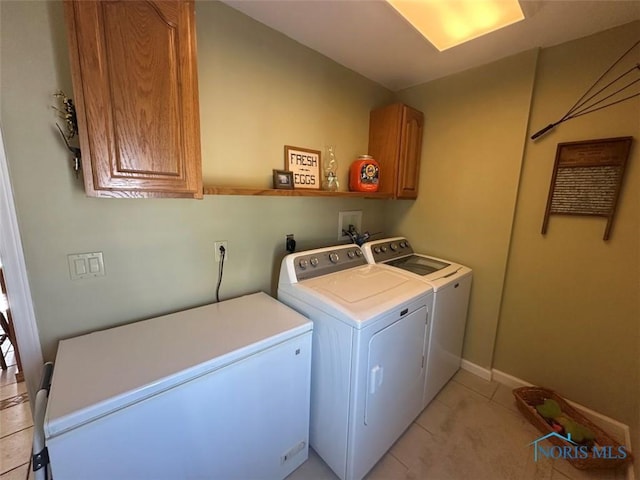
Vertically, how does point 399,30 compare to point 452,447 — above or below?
above

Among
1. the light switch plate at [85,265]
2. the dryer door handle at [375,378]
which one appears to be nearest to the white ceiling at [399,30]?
the light switch plate at [85,265]

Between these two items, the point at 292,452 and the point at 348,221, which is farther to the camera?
the point at 348,221

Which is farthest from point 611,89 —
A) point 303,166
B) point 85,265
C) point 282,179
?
point 85,265

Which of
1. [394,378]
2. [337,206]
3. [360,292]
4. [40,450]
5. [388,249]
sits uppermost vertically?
[337,206]

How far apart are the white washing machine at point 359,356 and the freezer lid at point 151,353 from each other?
0.55 ft

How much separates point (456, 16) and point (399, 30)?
338 mm

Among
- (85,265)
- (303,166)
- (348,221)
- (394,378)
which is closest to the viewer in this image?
(85,265)

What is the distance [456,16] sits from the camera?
151 centimetres

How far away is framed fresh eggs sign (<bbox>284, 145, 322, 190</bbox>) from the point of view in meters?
1.76

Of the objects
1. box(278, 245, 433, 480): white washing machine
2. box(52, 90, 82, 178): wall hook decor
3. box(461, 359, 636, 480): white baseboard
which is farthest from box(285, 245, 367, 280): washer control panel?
box(461, 359, 636, 480): white baseboard

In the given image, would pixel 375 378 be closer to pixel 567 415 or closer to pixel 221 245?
pixel 221 245

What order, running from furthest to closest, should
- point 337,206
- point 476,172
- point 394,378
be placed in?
point 337,206, point 476,172, point 394,378

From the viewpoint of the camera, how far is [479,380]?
2.13m

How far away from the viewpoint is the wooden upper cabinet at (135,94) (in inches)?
33.5
